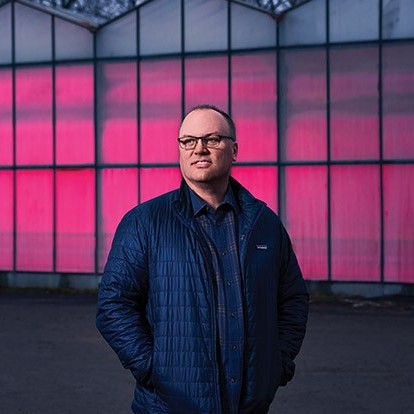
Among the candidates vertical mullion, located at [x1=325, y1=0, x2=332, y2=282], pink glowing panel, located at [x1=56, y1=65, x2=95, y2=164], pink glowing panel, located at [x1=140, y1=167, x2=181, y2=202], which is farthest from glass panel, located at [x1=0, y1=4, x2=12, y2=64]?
vertical mullion, located at [x1=325, y1=0, x2=332, y2=282]

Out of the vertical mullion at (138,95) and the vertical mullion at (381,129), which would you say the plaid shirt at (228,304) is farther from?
the vertical mullion at (138,95)

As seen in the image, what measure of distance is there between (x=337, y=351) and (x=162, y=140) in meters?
9.76

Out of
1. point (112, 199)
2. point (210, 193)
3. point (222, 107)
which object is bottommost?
point (112, 199)

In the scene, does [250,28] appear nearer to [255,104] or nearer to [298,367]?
[255,104]

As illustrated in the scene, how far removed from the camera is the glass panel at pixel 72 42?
20.9m

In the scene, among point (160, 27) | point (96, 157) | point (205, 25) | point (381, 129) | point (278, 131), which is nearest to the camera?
point (381, 129)

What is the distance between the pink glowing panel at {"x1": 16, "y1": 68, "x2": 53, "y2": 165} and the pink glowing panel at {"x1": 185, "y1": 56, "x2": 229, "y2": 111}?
3.19m

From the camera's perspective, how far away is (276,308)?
141 inches

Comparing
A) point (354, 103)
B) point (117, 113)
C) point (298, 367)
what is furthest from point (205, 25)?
point (298, 367)

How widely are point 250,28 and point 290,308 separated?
16.4 meters

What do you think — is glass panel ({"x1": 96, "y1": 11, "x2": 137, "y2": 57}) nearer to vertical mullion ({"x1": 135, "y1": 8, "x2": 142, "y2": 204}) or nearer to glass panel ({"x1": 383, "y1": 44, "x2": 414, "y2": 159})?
vertical mullion ({"x1": 135, "y1": 8, "x2": 142, "y2": 204})

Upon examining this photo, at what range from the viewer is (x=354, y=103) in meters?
19.0

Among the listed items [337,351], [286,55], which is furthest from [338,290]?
[337,351]

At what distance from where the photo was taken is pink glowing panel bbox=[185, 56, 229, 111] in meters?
19.9
